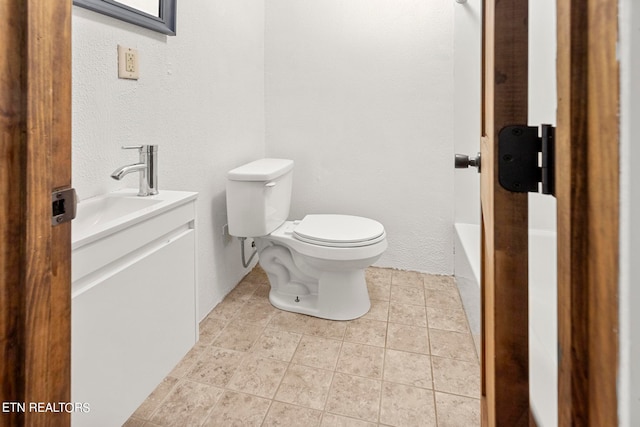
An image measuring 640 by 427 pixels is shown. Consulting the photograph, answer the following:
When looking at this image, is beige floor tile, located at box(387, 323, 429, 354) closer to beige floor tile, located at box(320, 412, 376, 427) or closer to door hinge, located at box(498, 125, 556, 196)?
beige floor tile, located at box(320, 412, 376, 427)

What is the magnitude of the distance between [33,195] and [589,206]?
2.05 feet

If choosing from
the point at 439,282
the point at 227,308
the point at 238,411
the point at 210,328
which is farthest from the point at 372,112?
the point at 238,411

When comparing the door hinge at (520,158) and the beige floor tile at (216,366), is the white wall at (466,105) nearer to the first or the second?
the beige floor tile at (216,366)

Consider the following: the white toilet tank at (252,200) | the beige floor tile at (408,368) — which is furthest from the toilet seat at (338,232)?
the beige floor tile at (408,368)

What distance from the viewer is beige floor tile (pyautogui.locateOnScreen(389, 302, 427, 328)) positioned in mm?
1862

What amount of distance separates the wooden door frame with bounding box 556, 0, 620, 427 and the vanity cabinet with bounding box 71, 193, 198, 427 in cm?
82

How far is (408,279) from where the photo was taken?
7.75 feet

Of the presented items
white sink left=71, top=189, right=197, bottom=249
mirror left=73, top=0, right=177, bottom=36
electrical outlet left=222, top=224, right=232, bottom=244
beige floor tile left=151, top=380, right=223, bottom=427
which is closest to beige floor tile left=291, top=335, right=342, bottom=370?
beige floor tile left=151, top=380, right=223, bottom=427

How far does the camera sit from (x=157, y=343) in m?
1.03

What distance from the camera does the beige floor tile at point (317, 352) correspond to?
1.54 m

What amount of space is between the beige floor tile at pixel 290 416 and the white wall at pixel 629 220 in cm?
113

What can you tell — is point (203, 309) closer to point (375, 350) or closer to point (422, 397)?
point (375, 350)

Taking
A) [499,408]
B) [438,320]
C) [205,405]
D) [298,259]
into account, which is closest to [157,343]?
[205,405]

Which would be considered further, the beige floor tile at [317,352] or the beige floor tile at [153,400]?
the beige floor tile at [317,352]
